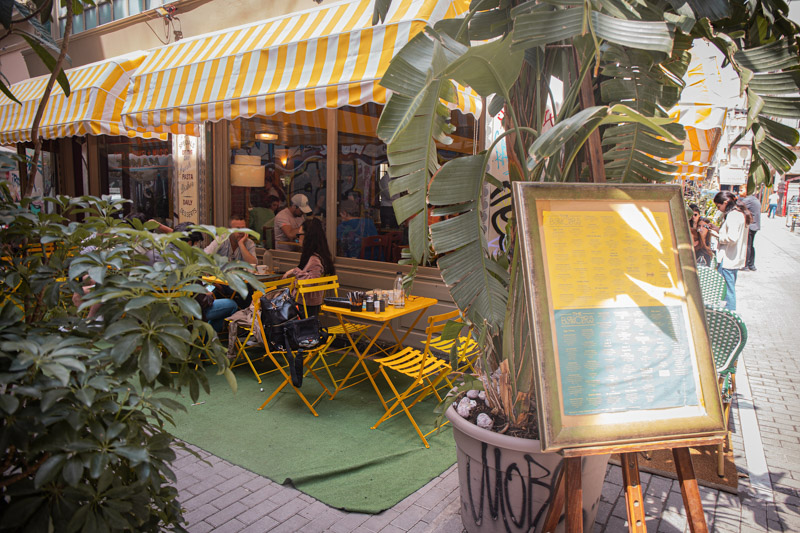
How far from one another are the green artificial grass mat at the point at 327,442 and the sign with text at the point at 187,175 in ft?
14.9

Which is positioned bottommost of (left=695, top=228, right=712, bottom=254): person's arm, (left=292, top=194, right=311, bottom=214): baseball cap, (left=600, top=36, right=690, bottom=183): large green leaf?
(left=695, top=228, right=712, bottom=254): person's arm

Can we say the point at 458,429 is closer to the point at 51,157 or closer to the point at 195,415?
the point at 195,415

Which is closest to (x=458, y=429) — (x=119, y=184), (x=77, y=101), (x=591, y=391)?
(x=591, y=391)

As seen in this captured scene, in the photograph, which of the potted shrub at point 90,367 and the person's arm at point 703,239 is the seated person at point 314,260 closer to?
the potted shrub at point 90,367

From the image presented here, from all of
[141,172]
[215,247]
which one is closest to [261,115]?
[215,247]

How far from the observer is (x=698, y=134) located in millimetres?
8867

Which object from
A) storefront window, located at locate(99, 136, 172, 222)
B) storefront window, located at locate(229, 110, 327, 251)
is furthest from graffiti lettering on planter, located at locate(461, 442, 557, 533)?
storefront window, located at locate(99, 136, 172, 222)

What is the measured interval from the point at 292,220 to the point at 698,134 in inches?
268

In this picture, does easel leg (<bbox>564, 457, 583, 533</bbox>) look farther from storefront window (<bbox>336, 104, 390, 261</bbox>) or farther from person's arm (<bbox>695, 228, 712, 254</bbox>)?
person's arm (<bbox>695, 228, 712, 254</bbox>)

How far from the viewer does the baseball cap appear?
7850 millimetres

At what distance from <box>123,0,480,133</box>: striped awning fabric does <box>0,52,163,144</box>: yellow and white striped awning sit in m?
0.99

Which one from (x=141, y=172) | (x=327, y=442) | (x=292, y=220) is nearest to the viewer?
(x=327, y=442)

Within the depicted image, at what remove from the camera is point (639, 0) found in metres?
2.24

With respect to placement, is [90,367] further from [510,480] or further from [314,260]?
Answer: [314,260]
